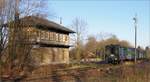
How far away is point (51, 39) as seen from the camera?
156ft

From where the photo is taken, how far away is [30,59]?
33875mm

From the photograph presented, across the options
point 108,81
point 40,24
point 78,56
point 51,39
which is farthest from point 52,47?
point 108,81

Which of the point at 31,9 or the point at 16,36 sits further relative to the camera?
the point at 31,9

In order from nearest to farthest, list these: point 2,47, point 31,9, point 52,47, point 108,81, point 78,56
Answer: point 108,81, point 2,47, point 31,9, point 52,47, point 78,56

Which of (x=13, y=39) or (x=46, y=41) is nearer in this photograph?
(x=13, y=39)

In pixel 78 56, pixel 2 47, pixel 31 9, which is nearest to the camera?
pixel 2 47

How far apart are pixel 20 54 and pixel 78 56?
3704cm

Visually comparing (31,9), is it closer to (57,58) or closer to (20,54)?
(20,54)

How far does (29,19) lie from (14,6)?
2.15m

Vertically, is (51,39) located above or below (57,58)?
above

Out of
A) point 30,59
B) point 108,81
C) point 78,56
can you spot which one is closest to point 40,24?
point 30,59

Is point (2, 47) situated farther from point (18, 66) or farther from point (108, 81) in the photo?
point (108, 81)

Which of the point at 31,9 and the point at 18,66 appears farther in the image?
the point at 31,9

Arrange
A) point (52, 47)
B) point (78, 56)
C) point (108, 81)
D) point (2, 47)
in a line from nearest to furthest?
point (108, 81)
point (2, 47)
point (52, 47)
point (78, 56)
